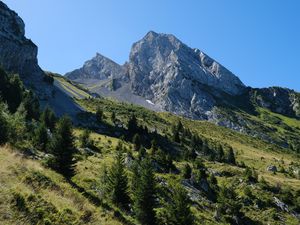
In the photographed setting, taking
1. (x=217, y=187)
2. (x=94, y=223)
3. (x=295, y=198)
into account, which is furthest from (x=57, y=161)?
(x=295, y=198)

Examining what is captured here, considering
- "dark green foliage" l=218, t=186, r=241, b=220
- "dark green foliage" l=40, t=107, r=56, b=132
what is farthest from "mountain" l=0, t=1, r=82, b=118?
"dark green foliage" l=218, t=186, r=241, b=220

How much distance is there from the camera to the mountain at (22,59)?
16950 centimetres

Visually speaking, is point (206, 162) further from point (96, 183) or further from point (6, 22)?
point (6, 22)

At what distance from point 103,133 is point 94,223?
98.3 meters

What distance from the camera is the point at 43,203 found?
18.5 metres

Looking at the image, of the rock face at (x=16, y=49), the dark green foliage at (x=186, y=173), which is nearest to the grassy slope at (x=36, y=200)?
the dark green foliage at (x=186, y=173)

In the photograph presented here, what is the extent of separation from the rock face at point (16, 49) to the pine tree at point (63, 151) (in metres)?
147

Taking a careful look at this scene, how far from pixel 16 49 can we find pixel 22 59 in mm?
7016

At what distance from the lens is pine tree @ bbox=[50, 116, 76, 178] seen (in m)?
31.8

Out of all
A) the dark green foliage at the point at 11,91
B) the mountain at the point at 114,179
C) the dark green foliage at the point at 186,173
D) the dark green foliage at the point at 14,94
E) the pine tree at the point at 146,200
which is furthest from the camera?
the dark green foliage at the point at 14,94

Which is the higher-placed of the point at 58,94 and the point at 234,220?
the point at 58,94

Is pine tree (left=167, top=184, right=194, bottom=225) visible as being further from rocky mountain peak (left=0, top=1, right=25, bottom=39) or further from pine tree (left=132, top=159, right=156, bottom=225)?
rocky mountain peak (left=0, top=1, right=25, bottom=39)

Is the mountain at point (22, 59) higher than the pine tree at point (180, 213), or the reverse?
the mountain at point (22, 59)

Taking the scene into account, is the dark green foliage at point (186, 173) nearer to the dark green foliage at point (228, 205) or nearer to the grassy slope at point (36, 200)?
the dark green foliage at point (228, 205)
